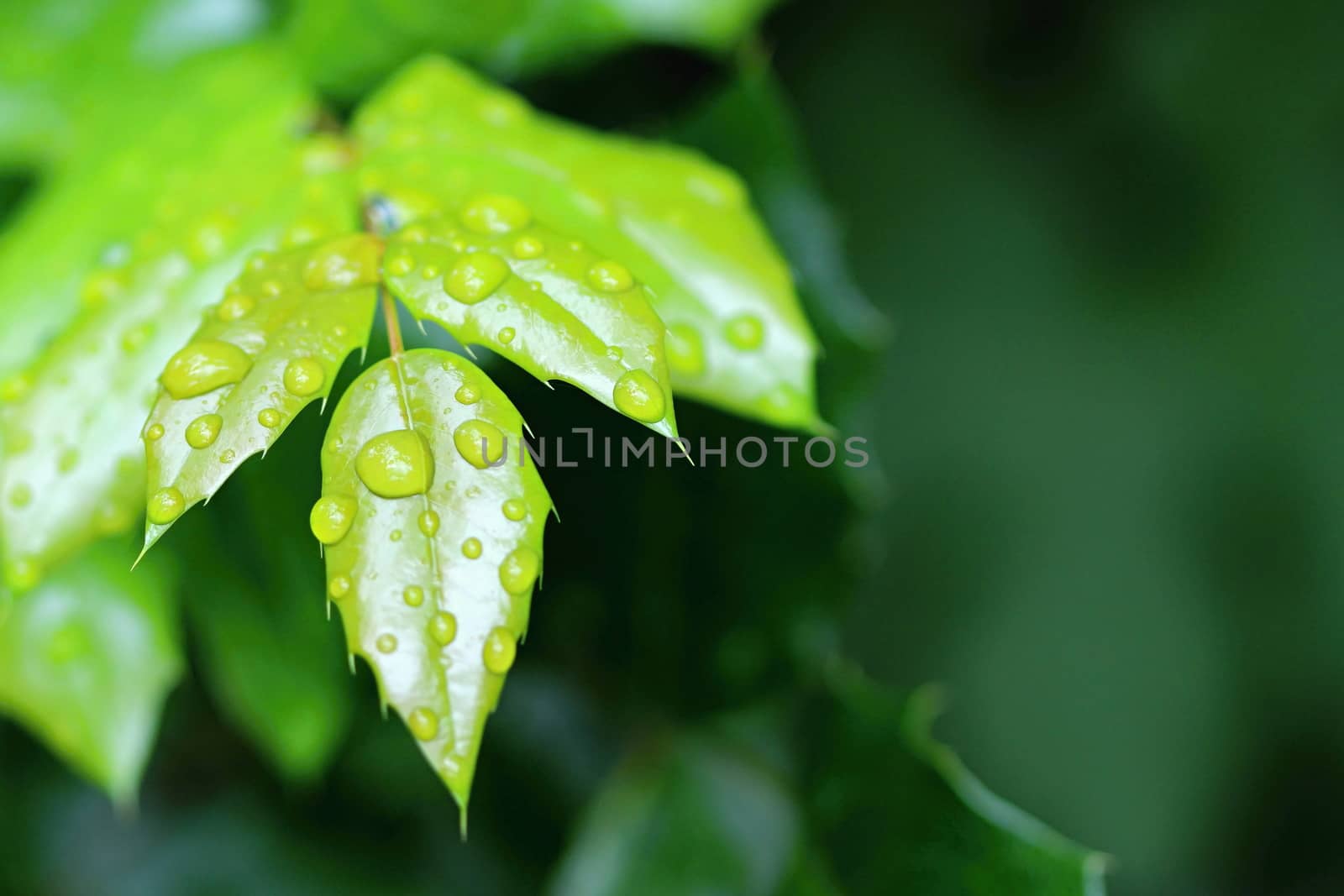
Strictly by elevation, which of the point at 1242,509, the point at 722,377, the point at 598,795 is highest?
the point at 722,377

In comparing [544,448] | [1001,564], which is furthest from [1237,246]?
[544,448]

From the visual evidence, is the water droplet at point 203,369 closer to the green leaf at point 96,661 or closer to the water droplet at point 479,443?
the water droplet at point 479,443

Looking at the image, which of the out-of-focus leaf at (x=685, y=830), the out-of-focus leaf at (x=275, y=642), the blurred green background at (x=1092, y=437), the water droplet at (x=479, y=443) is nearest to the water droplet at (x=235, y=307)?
the water droplet at (x=479, y=443)

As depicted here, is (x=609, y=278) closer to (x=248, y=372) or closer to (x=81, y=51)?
(x=248, y=372)

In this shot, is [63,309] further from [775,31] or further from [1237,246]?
[1237,246]

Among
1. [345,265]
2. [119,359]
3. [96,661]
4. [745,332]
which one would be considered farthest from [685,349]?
[96,661]

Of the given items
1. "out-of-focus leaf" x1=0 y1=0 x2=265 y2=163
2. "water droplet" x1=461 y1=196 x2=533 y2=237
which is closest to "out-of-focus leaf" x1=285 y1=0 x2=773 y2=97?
"out-of-focus leaf" x1=0 y1=0 x2=265 y2=163

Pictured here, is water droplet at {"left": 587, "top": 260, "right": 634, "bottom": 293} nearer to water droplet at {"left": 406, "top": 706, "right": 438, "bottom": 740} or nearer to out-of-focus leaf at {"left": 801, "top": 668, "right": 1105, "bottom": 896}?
water droplet at {"left": 406, "top": 706, "right": 438, "bottom": 740}

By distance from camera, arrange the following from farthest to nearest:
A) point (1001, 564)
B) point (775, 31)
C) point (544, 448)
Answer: point (1001, 564)
point (775, 31)
point (544, 448)
